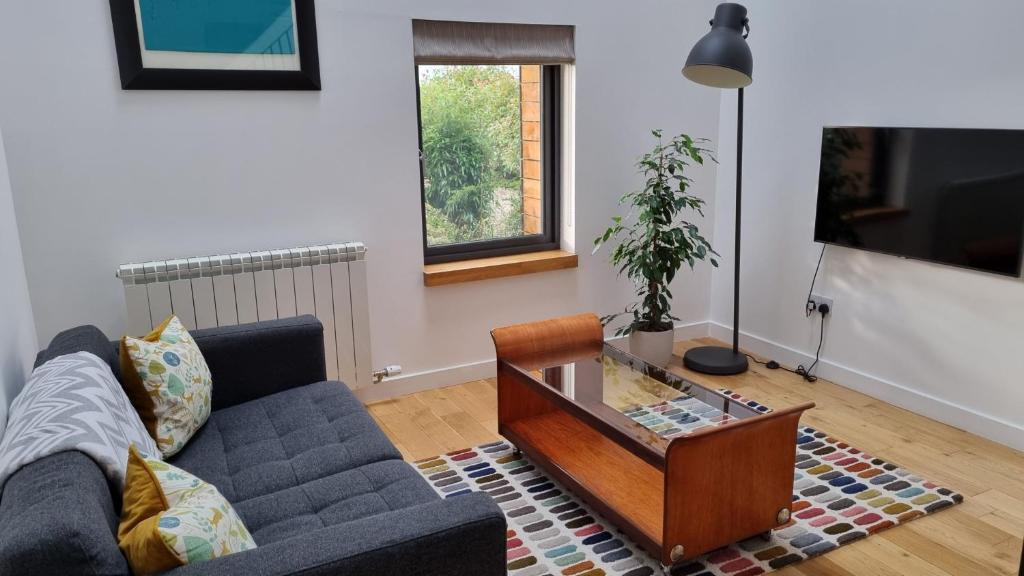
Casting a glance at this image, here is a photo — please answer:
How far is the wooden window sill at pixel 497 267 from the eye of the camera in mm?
3719

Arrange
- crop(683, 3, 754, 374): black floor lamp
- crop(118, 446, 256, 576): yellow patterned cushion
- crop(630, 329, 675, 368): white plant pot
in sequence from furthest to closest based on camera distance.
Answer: crop(630, 329, 675, 368): white plant pot
crop(683, 3, 754, 374): black floor lamp
crop(118, 446, 256, 576): yellow patterned cushion

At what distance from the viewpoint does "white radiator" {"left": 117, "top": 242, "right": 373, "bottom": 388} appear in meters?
3.05

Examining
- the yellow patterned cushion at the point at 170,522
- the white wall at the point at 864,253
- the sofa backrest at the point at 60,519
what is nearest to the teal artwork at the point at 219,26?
the sofa backrest at the point at 60,519

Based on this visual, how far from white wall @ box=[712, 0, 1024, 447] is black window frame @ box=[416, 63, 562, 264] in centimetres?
107

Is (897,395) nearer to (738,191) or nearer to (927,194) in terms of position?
(927,194)

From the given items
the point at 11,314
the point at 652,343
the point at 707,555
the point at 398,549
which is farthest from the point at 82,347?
the point at 652,343

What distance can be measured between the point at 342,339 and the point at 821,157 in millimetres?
2521

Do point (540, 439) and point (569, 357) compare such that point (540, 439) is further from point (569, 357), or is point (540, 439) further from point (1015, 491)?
point (1015, 491)

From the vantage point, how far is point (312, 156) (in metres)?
3.35

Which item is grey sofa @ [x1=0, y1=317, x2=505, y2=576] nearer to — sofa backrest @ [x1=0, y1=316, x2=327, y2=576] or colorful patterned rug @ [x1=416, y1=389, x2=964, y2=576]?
sofa backrest @ [x1=0, y1=316, x2=327, y2=576]

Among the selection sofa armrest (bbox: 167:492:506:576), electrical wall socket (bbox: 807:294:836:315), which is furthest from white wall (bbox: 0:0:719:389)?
sofa armrest (bbox: 167:492:506:576)

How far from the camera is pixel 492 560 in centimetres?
152

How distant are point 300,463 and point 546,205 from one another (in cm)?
229

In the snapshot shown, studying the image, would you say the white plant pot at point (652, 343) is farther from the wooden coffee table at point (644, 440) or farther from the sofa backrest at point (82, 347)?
the sofa backrest at point (82, 347)
